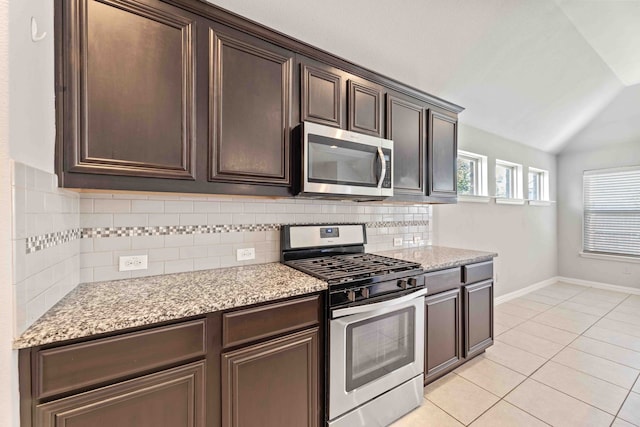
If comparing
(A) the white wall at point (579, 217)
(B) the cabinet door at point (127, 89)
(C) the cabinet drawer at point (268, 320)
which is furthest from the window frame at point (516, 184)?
(B) the cabinet door at point (127, 89)

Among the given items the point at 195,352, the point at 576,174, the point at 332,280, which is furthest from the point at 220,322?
the point at 576,174

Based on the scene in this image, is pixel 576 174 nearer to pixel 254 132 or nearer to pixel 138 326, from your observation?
pixel 254 132

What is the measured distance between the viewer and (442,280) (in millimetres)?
2119

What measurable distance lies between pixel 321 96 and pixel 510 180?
395cm

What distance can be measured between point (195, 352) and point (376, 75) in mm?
2077

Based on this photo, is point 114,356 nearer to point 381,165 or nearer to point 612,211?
point 381,165

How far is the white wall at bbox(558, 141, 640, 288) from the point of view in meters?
4.51

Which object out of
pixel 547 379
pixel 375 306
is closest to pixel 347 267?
pixel 375 306

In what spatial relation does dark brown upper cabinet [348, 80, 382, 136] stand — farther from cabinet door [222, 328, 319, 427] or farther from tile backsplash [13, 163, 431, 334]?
cabinet door [222, 328, 319, 427]

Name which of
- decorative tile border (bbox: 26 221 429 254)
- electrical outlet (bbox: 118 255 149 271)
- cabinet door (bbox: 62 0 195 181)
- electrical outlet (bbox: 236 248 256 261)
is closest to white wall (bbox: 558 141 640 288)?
decorative tile border (bbox: 26 221 429 254)

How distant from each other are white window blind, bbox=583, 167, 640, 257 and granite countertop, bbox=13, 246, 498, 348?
5.86 metres

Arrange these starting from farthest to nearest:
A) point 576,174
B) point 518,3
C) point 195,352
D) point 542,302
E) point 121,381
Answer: point 576,174
point 542,302
point 518,3
point 195,352
point 121,381

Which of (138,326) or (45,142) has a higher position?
(45,142)

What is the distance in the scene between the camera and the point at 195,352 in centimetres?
114
